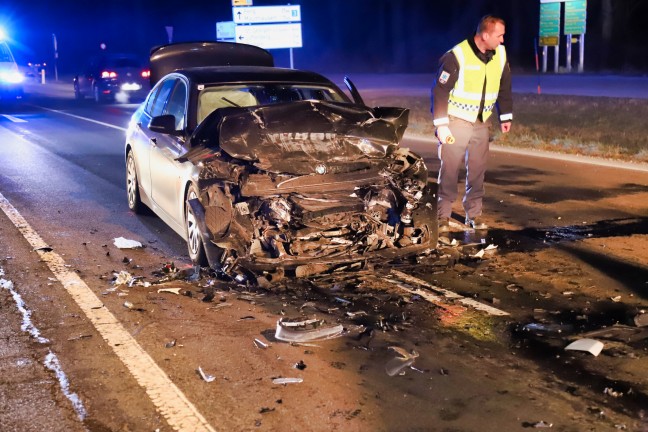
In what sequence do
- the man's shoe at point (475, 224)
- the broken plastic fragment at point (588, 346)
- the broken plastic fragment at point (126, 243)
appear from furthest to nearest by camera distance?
the man's shoe at point (475, 224) < the broken plastic fragment at point (126, 243) < the broken plastic fragment at point (588, 346)

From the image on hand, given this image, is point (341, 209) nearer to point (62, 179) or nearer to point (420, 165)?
point (420, 165)

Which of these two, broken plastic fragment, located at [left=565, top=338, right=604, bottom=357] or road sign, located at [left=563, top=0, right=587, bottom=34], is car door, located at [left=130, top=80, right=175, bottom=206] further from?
road sign, located at [left=563, top=0, right=587, bottom=34]

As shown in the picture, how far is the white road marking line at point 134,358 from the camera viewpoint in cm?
408

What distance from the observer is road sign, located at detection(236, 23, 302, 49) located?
29.1 metres

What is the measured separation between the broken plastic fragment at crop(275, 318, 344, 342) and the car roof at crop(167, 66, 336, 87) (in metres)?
2.98

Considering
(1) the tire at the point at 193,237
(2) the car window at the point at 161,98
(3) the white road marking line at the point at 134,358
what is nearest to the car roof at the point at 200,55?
(2) the car window at the point at 161,98

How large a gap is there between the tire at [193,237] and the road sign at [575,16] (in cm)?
2704

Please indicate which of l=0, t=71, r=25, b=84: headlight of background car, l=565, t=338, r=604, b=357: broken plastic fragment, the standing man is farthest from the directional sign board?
l=565, t=338, r=604, b=357: broken plastic fragment

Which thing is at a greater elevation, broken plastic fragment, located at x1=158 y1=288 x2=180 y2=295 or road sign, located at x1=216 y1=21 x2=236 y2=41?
road sign, located at x1=216 y1=21 x2=236 y2=41

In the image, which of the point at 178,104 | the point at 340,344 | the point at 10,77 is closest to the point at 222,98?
the point at 178,104

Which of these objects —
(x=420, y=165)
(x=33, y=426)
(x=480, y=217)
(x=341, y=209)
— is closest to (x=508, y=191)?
(x=480, y=217)

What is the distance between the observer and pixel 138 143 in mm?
8664

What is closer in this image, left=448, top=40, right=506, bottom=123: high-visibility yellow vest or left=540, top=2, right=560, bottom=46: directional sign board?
left=448, top=40, right=506, bottom=123: high-visibility yellow vest

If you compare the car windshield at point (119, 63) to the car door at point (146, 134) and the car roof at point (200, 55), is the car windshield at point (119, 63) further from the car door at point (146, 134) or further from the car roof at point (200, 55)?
the car door at point (146, 134)
